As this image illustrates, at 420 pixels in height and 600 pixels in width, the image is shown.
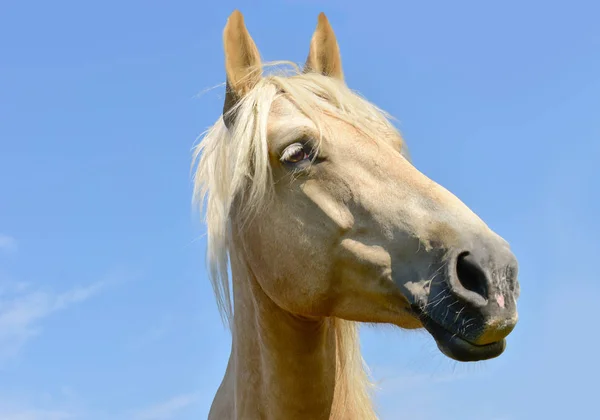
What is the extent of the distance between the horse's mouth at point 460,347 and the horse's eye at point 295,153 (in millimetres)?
1013

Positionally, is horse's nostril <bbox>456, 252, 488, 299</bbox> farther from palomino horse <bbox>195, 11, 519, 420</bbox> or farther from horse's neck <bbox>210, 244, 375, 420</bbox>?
horse's neck <bbox>210, 244, 375, 420</bbox>

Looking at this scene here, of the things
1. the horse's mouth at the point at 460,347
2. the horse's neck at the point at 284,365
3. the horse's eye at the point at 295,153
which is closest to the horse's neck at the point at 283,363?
the horse's neck at the point at 284,365

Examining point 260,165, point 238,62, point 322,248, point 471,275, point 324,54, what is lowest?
point 471,275

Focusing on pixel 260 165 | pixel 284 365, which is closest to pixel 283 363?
pixel 284 365

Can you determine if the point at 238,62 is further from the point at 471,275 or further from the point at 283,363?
the point at 471,275

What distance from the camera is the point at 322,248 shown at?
3.33 meters

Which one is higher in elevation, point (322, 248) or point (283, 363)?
point (322, 248)

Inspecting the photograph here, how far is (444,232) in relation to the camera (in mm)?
2965

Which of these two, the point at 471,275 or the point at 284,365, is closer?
the point at 471,275

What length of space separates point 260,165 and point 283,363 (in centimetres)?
102

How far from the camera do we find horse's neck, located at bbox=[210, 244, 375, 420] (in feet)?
11.7

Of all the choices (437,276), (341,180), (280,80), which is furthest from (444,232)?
(280,80)

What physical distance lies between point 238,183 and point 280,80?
71cm

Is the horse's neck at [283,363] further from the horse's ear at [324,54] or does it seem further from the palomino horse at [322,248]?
the horse's ear at [324,54]
